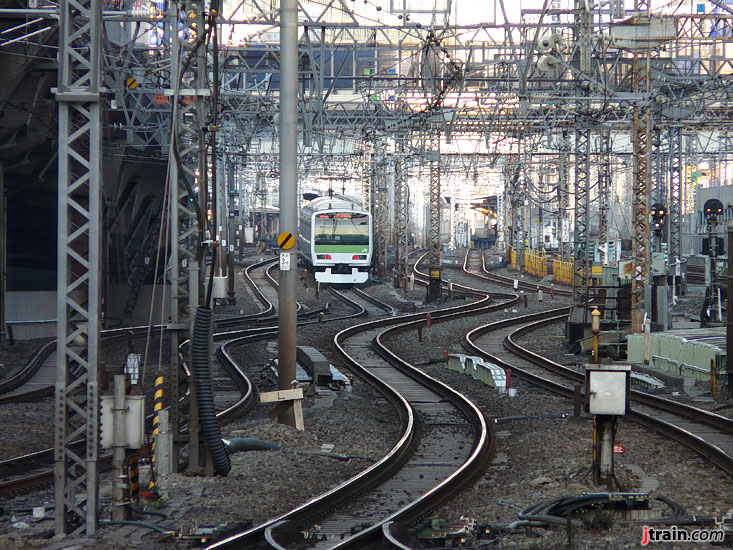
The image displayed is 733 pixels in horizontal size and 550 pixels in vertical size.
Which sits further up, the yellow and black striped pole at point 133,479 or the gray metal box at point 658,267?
the gray metal box at point 658,267

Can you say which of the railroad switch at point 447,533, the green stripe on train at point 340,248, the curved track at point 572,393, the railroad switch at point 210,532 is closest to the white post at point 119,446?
the railroad switch at point 210,532

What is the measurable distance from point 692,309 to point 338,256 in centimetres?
1496

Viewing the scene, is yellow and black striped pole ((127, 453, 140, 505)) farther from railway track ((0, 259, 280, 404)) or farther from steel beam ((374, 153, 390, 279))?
steel beam ((374, 153, 390, 279))

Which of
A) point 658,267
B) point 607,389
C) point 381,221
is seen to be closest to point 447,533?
point 607,389

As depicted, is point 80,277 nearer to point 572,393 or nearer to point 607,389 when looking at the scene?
point 607,389

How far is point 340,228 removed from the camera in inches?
1521

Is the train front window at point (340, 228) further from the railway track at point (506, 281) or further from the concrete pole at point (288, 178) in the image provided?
the concrete pole at point (288, 178)

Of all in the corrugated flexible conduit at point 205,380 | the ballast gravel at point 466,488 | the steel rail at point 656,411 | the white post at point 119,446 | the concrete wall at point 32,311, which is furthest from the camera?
the concrete wall at point 32,311

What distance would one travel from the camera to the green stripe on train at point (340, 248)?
1529 inches

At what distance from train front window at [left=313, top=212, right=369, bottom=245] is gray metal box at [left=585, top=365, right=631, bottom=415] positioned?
30.4 meters

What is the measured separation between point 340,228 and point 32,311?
14.7m

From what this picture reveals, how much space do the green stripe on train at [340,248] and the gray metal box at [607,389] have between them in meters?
30.6

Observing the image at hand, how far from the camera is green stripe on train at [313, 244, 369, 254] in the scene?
38.8 m

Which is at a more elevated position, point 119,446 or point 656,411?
point 119,446
